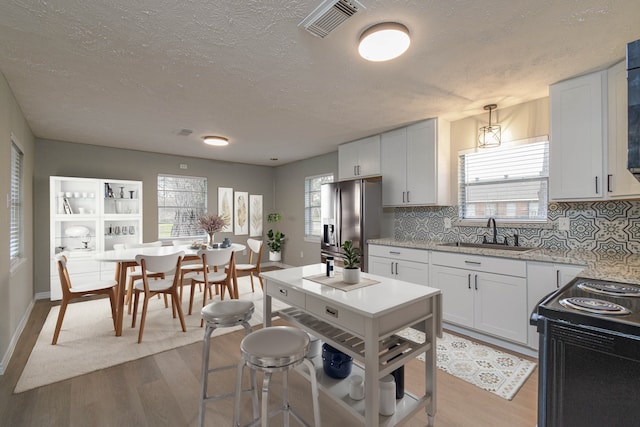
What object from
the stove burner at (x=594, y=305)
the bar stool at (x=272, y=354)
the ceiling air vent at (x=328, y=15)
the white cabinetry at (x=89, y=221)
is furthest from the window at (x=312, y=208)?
the stove burner at (x=594, y=305)

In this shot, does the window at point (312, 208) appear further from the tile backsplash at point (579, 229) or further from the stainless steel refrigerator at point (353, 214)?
the tile backsplash at point (579, 229)

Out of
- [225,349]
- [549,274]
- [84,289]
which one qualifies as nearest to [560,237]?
[549,274]

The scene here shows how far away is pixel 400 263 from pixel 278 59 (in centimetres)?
260

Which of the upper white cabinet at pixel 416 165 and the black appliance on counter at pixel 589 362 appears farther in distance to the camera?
the upper white cabinet at pixel 416 165

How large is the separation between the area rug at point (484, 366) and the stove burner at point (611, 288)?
1.01m

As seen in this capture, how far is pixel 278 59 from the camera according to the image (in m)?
2.19

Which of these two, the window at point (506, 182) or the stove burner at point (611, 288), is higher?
the window at point (506, 182)

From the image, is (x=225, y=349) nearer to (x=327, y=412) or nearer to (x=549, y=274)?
(x=327, y=412)

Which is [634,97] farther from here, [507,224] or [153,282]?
[153,282]

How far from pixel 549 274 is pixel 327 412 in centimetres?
213

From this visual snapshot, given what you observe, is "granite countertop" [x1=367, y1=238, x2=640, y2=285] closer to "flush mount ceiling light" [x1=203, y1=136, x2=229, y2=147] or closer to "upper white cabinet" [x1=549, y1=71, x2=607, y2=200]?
"upper white cabinet" [x1=549, y1=71, x2=607, y2=200]

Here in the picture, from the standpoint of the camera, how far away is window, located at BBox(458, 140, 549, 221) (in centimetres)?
306

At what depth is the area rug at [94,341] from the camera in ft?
7.91

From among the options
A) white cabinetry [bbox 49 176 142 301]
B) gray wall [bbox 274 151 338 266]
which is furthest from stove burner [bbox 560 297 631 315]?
white cabinetry [bbox 49 176 142 301]
